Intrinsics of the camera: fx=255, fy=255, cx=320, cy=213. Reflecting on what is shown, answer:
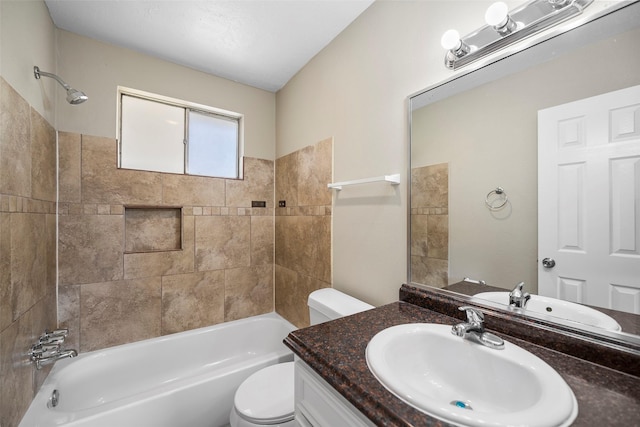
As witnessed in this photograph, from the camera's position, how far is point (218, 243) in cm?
224

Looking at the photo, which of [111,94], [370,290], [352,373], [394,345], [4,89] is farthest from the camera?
[111,94]

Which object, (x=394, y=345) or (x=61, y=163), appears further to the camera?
(x=61, y=163)

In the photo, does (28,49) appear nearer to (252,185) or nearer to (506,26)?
(252,185)

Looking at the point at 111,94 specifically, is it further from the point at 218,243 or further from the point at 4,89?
the point at 218,243

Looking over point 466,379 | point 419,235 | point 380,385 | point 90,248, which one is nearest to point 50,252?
point 90,248

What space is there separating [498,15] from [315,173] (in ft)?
4.36

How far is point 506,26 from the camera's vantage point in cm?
89

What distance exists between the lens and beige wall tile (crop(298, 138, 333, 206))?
72.2 inches

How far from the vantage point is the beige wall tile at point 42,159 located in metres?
1.34

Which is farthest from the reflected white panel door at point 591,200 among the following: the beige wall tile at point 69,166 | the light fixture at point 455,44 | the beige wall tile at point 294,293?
the beige wall tile at point 69,166

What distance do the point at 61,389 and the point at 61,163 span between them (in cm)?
139

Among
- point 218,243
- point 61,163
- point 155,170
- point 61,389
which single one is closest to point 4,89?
point 61,163

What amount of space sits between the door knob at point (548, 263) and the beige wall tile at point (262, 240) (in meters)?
2.08

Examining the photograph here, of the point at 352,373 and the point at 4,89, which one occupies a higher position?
the point at 4,89
